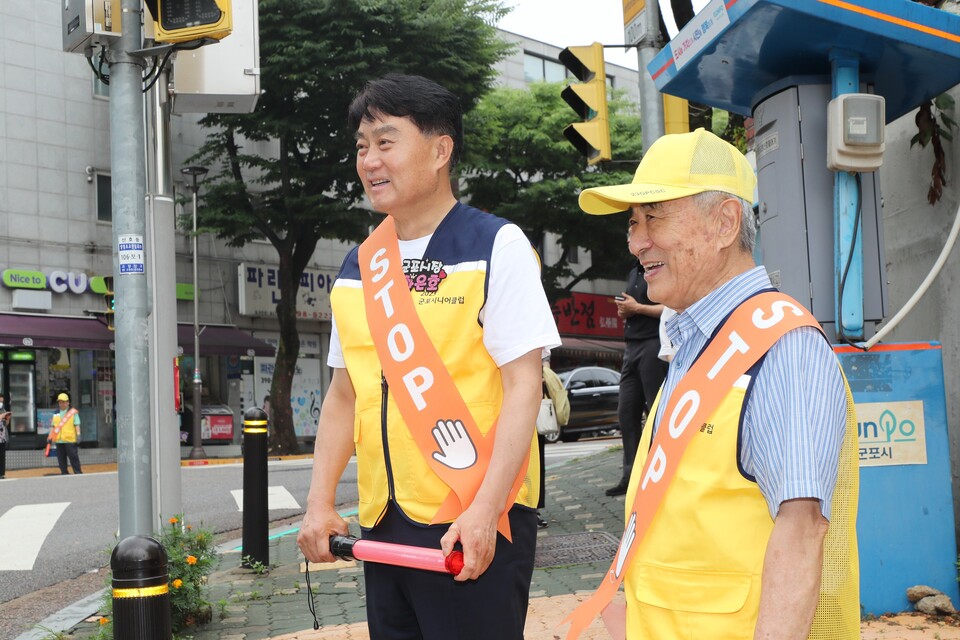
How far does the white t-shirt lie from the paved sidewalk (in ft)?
8.18

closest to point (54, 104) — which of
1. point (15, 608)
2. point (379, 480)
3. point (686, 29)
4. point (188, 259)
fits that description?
point (188, 259)

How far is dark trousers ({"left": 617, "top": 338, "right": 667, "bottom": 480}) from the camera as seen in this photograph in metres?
7.74

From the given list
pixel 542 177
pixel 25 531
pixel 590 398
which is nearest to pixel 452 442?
pixel 25 531

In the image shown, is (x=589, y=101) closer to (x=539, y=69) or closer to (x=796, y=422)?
(x=796, y=422)

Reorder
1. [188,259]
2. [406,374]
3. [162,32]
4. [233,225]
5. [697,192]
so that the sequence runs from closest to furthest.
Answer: [697,192] → [406,374] → [162,32] → [233,225] → [188,259]

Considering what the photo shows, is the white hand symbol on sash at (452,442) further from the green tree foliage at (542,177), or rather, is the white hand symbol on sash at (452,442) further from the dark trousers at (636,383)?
the green tree foliage at (542,177)

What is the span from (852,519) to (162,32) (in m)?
4.54

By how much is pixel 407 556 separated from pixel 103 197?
2528 cm

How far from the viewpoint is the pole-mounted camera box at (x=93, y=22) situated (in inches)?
212

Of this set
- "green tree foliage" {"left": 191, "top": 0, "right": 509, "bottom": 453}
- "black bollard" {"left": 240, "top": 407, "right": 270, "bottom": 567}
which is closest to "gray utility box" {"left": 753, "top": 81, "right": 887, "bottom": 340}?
"black bollard" {"left": 240, "top": 407, "right": 270, "bottom": 567}

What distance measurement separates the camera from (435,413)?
2482mm

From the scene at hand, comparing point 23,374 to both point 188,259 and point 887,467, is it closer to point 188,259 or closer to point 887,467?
point 188,259

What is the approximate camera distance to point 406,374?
98.8 inches

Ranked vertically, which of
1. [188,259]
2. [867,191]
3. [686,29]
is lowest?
[867,191]
